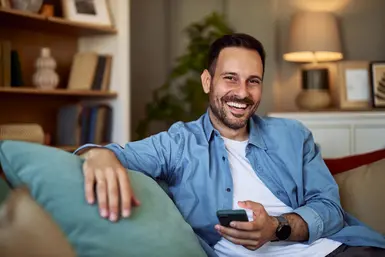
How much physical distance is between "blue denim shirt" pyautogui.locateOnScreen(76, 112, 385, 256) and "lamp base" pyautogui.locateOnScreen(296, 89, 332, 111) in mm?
1549

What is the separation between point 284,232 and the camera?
1428mm

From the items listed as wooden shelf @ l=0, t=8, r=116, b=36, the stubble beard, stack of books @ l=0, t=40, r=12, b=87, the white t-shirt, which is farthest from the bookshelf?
the white t-shirt

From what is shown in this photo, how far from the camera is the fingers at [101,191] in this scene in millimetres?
1047

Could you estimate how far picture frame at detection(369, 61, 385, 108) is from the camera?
3070 millimetres

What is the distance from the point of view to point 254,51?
1723 millimetres

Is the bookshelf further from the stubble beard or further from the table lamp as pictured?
the stubble beard

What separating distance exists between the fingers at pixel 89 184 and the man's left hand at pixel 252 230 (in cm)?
35

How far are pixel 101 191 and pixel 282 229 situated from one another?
56 cm

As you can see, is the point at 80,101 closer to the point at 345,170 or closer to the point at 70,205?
the point at 345,170

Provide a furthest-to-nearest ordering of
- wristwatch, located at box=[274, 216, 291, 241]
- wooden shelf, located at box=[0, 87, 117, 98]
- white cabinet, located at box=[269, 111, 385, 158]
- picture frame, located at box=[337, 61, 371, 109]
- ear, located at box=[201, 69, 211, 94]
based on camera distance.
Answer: picture frame, located at box=[337, 61, 371, 109] < white cabinet, located at box=[269, 111, 385, 158] < wooden shelf, located at box=[0, 87, 117, 98] < ear, located at box=[201, 69, 211, 94] < wristwatch, located at box=[274, 216, 291, 241]

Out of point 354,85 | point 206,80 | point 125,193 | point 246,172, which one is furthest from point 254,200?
point 354,85

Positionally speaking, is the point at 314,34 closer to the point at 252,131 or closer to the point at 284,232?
the point at 252,131

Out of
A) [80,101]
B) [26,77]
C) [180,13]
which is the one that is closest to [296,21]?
[180,13]

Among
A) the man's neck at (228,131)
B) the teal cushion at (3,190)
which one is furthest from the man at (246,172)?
the teal cushion at (3,190)
